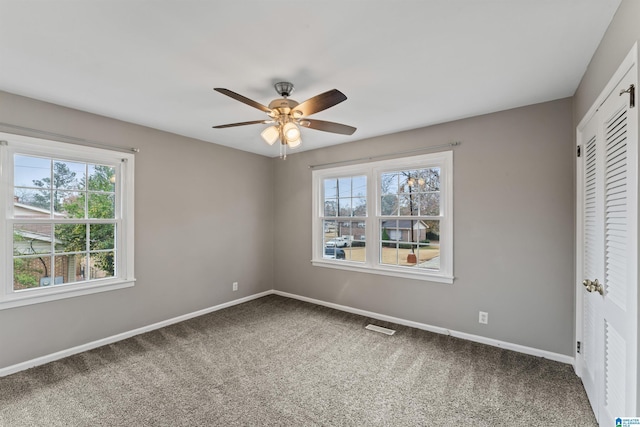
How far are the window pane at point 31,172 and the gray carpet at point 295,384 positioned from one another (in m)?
1.66

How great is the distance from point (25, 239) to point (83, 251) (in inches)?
17.4

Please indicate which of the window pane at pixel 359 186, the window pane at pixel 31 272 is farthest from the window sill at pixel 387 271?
the window pane at pixel 31 272

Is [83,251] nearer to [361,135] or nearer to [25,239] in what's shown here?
[25,239]

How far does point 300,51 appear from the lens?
1841mm

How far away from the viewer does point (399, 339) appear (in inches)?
122

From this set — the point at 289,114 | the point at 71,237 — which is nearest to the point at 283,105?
the point at 289,114

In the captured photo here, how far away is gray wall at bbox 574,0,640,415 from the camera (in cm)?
130

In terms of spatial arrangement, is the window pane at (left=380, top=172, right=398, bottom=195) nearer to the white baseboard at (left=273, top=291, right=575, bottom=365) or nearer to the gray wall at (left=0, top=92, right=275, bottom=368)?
the white baseboard at (left=273, top=291, right=575, bottom=365)

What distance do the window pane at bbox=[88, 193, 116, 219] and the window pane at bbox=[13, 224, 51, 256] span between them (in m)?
0.38

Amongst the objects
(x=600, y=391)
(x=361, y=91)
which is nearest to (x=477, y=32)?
(x=361, y=91)

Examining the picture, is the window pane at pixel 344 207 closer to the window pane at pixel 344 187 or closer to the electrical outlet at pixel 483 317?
the window pane at pixel 344 187

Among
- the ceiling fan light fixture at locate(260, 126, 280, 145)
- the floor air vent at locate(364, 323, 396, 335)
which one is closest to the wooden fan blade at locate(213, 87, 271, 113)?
the ceiling fan light fixture at locate(260, 126, 280, 145)

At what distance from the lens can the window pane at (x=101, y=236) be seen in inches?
117

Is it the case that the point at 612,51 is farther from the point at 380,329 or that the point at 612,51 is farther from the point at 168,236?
the point at 168,236
